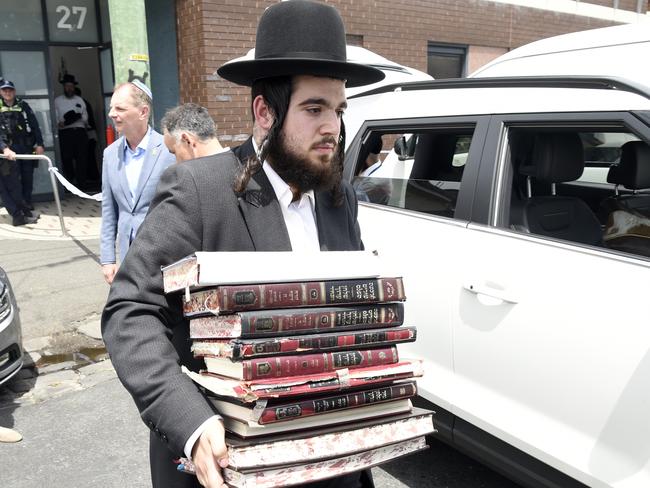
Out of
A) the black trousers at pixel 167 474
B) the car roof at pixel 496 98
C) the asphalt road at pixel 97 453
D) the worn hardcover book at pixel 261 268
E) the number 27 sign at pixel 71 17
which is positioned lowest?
the asphalt road at pixel 97 453

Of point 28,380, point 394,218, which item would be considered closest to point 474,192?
point 394,218

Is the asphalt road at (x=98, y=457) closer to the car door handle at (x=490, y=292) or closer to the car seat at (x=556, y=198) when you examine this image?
the car door handle at (x=490, y=292)

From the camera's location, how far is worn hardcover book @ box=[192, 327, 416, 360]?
118 cm

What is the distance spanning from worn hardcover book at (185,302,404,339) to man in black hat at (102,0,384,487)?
119mm

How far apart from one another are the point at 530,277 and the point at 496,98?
0.84m

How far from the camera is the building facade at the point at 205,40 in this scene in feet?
30.9

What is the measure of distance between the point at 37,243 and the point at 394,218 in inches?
253

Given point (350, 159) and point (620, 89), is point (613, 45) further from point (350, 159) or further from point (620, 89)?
point (350, 159)

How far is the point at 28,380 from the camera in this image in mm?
4469

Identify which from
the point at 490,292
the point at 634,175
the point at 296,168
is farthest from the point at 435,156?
the point at 296,168

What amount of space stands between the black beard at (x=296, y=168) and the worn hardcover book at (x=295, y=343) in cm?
40

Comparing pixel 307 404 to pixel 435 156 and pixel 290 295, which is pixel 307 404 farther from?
pixel 435 156

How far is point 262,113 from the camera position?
4.93ft

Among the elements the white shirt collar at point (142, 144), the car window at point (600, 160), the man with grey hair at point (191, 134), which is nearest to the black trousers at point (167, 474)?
the man with grey hair at point (191, 134)
